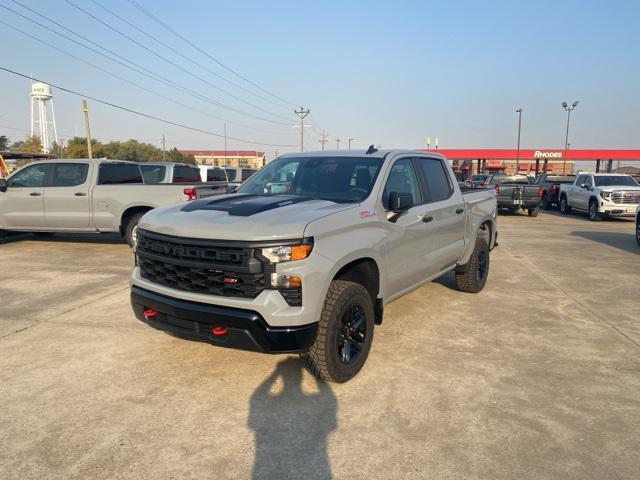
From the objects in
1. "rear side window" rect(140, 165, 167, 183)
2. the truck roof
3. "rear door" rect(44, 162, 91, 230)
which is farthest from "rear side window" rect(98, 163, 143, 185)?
the truck roof

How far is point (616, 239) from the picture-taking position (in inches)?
480

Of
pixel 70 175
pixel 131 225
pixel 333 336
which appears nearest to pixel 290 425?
pixel 333 336

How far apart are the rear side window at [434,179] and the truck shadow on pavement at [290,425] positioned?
7.85ft

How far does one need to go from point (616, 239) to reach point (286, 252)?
11951 mm

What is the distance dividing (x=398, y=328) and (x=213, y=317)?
2.37 m

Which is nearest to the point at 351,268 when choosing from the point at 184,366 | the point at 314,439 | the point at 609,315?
the point at 314,439

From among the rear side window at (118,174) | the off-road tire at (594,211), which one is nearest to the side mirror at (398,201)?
the rear side window at (118,174)

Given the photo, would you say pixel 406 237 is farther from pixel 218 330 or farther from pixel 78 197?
pixel 78 197

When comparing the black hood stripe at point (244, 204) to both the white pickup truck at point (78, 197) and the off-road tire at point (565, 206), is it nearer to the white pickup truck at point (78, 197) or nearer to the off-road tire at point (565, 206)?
the white pickup truck at point (78, 197)

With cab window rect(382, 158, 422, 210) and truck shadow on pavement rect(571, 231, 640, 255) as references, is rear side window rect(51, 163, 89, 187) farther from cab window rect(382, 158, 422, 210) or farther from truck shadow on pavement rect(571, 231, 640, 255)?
truck shadow on pavement rect(571, 231, 640, 255)

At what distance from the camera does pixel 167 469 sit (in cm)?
265

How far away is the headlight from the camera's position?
321cm

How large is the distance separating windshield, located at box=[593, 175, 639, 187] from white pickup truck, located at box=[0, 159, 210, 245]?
15309 mm

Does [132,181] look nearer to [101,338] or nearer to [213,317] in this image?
[101,338]
